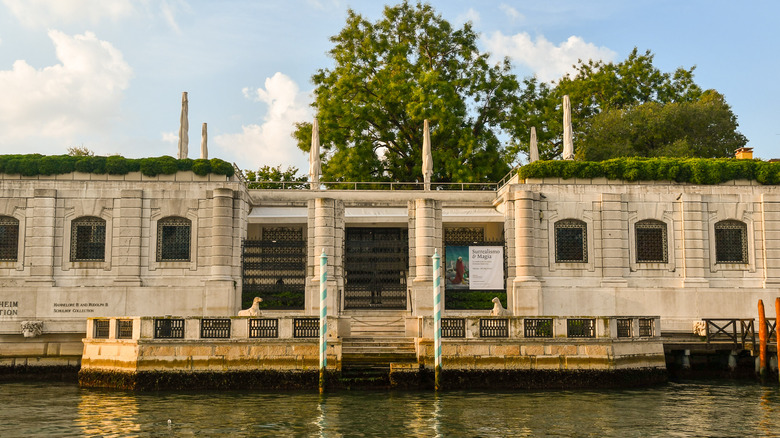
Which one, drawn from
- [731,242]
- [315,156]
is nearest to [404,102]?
[315,156]

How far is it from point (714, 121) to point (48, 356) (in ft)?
122

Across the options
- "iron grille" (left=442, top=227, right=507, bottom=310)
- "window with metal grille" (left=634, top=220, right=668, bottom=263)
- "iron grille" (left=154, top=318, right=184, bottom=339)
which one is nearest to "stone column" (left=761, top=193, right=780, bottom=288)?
"window with metal grille" (left=634, top=220, right=668, bottom=263)

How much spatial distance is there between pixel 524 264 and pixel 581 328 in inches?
273

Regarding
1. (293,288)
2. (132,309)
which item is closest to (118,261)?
(132,309)

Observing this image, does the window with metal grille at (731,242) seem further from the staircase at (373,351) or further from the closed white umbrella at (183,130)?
the closed white umbrella at (183,130)

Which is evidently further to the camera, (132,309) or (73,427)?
(132,309)

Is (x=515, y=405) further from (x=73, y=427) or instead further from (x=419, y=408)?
(x=73, y=427)

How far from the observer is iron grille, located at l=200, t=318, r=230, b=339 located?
78.1 ft

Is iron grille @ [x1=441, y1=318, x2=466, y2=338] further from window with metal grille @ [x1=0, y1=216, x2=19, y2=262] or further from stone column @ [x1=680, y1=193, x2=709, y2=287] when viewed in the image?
window with metal grille @ [x1=0, y1=216, x2=19, y2=262]

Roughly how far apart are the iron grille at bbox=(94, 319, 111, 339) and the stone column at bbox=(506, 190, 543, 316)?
49.0 ft

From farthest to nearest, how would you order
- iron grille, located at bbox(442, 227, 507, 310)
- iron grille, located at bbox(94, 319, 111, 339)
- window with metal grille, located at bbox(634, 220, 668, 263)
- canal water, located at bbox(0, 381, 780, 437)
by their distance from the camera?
window with metal grille, located at bbox(634, 220, 668, 263)
iron grille, located at bbox(442, 227, 507, 310)
iron grille, located at bbox(94, 319, 111, 339)
canal water, located at bbox(0, 381, 780, 437)

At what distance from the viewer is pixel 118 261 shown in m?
30.4

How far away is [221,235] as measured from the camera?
3042cm

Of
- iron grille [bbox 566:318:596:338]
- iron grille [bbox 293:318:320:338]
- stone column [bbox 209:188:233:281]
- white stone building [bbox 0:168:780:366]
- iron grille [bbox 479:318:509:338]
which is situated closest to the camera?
iron grille [bbox 293:318:320:338]
